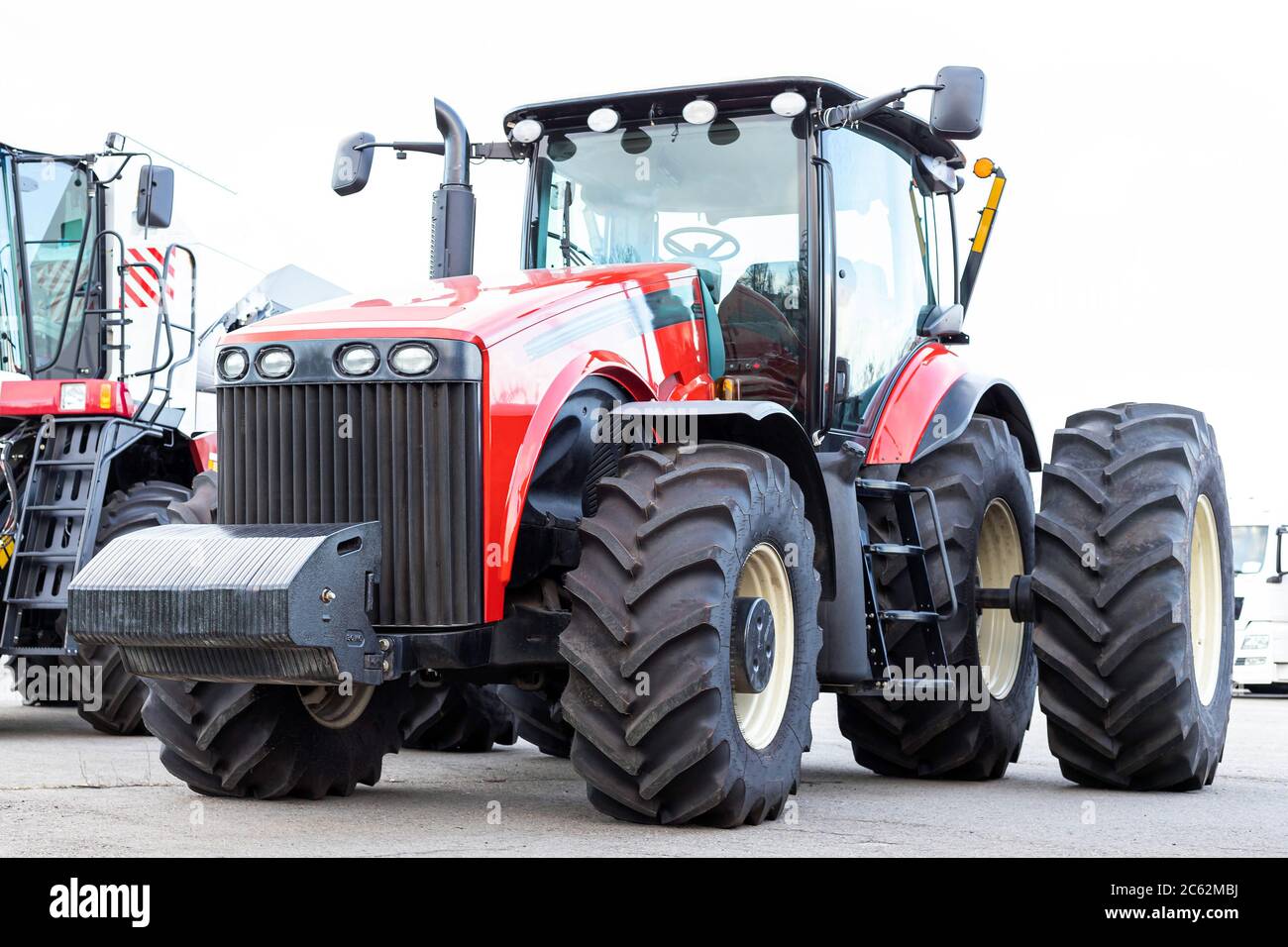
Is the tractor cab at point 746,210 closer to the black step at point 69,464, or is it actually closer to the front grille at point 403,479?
the front grille at point 403,479

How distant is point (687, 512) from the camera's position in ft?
17.7

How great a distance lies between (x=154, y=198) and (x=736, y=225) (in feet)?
15.5

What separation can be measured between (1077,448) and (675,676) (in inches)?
110

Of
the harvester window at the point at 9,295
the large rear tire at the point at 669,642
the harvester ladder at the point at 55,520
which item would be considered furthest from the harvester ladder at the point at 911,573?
the harvester window at the point at 9,295

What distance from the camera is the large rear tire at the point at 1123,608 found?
673cm

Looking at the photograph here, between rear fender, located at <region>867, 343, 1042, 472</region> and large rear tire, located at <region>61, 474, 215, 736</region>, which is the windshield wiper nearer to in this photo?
rear fender, located at <region>867, 343, 1042, 472</region>

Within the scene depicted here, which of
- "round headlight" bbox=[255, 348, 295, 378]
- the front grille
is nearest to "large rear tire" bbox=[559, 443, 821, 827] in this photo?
the front grille

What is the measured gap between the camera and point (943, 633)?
24.3 ft

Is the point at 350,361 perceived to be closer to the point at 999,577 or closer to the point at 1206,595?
the point at 999,577

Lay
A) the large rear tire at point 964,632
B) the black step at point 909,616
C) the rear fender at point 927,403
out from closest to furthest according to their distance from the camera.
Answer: the black step at point 909,616 < the large rear tire at point 964,632 < the rear fender at point 927,403

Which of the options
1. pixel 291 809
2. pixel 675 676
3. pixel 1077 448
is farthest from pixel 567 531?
pixel 1077 448

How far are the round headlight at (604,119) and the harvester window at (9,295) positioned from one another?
4.85m

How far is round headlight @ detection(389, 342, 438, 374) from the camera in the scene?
5395 millimetres

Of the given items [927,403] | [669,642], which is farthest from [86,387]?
[669,642]
